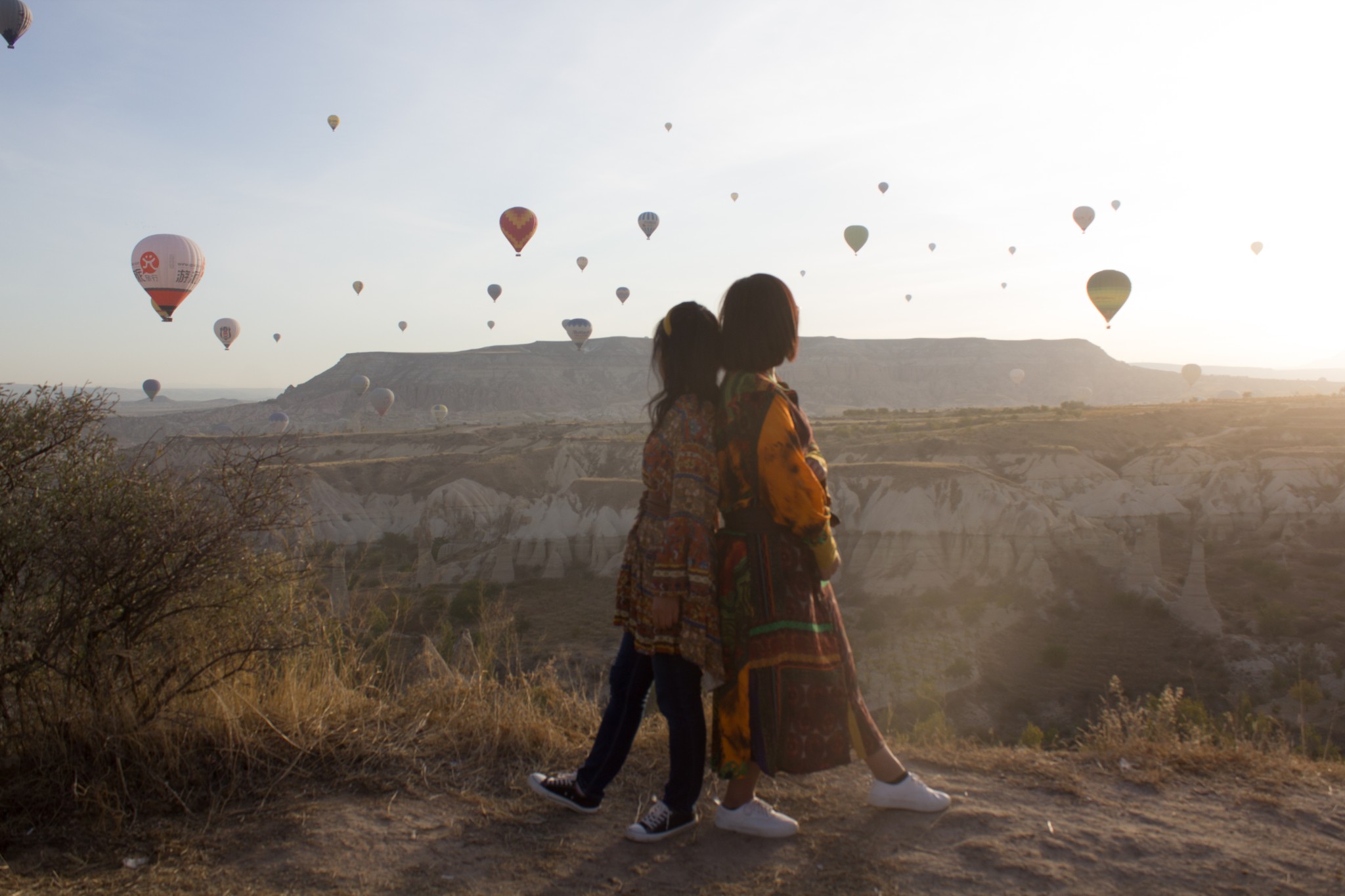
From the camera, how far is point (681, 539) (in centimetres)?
245

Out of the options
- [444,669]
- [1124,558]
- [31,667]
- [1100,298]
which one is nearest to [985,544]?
[1124,558]

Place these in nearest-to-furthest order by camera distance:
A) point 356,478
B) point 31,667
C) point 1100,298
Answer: point 31,667 < point 1100,298 < point 356,478

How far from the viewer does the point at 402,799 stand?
9.59ft

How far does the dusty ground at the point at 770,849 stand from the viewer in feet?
7.76

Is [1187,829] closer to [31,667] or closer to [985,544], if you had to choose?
[31,667]

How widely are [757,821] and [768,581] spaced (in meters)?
0.77

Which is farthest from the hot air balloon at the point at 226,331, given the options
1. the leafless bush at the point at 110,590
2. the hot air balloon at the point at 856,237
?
the leafless bush at the point at 110,590

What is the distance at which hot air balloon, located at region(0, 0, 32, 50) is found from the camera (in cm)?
2230

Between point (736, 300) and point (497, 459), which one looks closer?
point (736, 300)

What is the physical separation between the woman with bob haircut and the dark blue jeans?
102 millimetres

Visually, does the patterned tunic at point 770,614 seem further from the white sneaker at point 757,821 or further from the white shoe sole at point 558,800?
the white shoe sole at point 558,800

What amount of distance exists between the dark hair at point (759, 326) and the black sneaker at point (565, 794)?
1482 millimetres

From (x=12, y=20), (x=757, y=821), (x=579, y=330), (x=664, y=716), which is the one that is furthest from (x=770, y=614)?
(x=579, y=330)

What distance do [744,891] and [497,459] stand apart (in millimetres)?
39047
